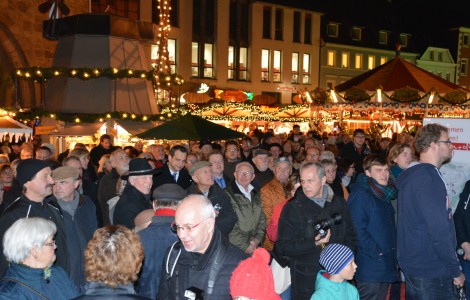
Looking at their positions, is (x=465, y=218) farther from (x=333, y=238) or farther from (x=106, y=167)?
(x=106, y=167)

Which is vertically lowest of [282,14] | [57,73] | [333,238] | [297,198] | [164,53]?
[333,238]

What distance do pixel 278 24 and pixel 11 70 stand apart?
2425cm

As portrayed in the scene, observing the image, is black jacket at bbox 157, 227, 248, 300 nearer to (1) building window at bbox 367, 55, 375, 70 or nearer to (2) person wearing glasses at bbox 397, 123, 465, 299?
(2) person wearing glasses at bbox 397, 123, 465, 299

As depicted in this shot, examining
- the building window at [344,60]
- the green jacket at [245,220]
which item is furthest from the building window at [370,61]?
the green jacket at [245,220]

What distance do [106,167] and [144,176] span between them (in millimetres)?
3195

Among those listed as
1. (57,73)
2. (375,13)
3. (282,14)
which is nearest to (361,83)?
(57,73)

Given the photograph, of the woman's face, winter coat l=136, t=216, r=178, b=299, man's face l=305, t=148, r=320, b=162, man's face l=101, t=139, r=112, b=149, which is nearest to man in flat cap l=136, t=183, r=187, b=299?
winter coat l=136, t=216, r=178, b=299

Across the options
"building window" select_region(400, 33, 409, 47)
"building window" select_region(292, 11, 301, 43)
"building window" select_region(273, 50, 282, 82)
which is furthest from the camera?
"building window" select_region(400, 33, 409, 47)

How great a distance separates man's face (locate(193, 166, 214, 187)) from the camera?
618 cm

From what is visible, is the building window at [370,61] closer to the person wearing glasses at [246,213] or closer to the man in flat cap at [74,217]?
the person wearing glasses at [246,213]

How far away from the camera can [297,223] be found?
16.0 ft

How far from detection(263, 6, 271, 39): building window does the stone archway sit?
72.5 ft

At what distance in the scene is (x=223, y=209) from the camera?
5.90 metres

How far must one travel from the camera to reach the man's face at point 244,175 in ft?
21.4
